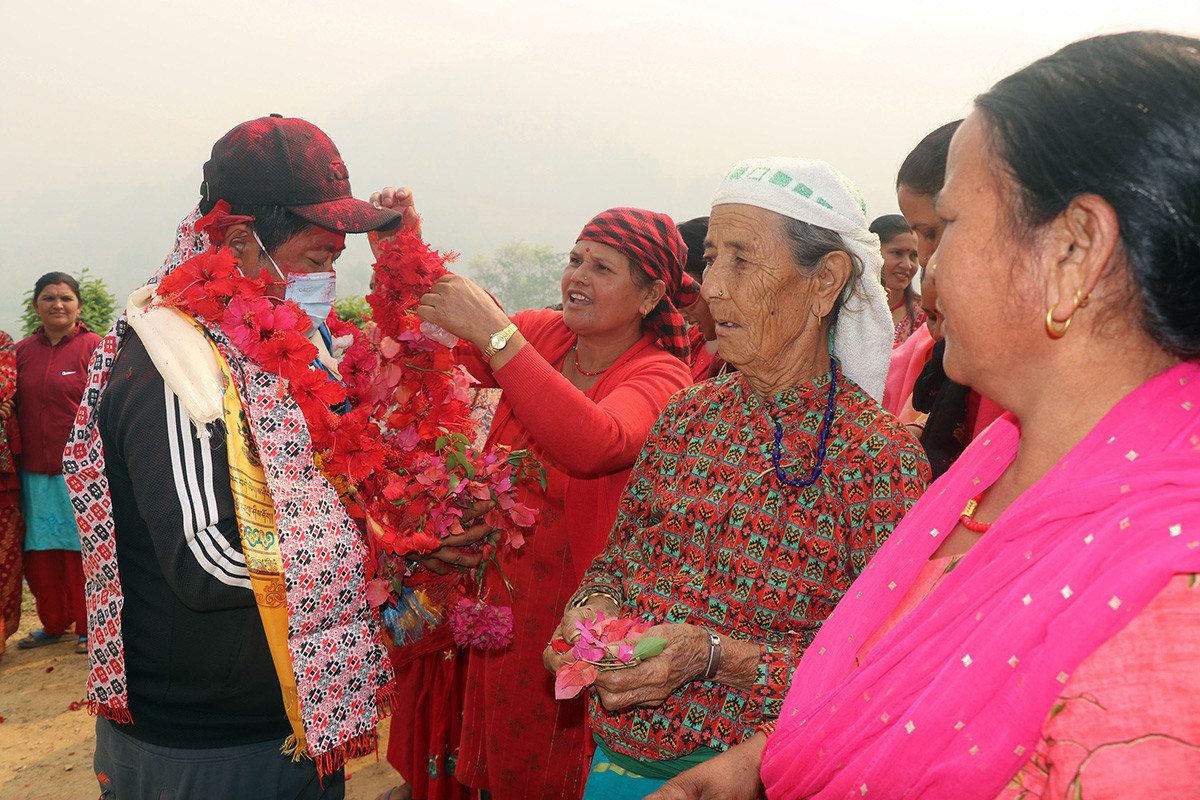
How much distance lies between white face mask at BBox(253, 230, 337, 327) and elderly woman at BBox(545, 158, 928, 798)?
4.12ft

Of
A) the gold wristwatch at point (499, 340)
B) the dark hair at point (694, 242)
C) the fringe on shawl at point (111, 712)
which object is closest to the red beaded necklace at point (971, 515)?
the gold wristwatch at point (499, 340)

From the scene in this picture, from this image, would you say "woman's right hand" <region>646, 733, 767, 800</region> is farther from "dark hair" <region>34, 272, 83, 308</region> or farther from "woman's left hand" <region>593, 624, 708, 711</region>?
"dark hair" <region>34, 272, 83, 308</region>

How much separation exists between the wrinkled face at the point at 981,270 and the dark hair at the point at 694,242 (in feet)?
10.7

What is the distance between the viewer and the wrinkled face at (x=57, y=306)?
684 centimetres

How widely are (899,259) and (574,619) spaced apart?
5.36 meters

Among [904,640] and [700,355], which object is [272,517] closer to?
[904,640]

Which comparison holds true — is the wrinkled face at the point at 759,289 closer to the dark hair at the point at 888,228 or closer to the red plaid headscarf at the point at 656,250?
the red plaid headscarf at the point at 656,250

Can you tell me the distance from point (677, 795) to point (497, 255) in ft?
83.6

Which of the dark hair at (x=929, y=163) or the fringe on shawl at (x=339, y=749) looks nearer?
the fringe on shawl at (x=339, y=749)

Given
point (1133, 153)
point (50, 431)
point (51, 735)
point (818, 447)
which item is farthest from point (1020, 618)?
point (50, 431)

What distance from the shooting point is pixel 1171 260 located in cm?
103

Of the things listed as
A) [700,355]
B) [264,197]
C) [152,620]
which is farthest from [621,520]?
[700,355]

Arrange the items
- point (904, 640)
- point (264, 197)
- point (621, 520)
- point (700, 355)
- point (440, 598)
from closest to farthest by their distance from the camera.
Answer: point (904, 640) < point (621, 520) < point (264, 197) < point (440, 598) < point (700, 355)

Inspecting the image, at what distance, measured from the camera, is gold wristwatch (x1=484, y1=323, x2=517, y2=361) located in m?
2.77
